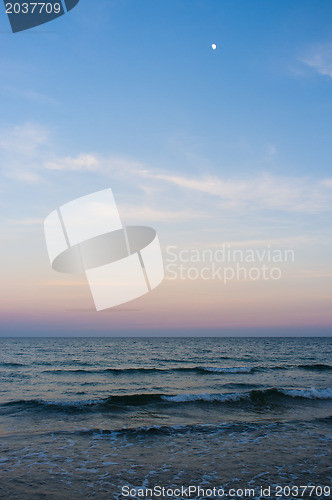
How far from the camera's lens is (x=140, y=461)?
9.51m

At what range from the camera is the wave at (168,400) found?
16719mm

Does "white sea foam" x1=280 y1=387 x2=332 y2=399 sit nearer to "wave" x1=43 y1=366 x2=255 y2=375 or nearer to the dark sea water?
the dark sea water

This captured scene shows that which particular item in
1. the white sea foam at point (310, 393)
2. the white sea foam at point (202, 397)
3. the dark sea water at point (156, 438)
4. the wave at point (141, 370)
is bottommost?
the wave at point (141, 370)

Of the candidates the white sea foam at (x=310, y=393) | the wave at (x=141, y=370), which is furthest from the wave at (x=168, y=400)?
the wave at (x=141, y=370)

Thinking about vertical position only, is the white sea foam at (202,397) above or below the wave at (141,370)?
above

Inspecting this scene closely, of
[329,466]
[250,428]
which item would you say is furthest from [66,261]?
[329,466]

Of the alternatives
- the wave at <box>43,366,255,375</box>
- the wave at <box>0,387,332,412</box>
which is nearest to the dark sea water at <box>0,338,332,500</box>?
the wave at <box>0,387,332,412</box>

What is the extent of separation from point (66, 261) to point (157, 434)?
875 centimetres

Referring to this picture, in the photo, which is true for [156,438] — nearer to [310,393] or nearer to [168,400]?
[168,400]

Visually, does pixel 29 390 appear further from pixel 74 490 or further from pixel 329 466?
pixel 329 466

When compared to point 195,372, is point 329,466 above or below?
above

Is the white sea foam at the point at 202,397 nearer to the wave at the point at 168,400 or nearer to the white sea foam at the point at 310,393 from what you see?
the wave at the point at 168,400

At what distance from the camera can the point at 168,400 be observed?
18766 millimetres

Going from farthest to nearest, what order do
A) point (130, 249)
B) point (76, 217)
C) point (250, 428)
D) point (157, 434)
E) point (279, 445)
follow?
1. point (130, 249)
2. point (76, 217)
3. point (250, 428)
4. point (157, 434)
5. point (279, 445)
